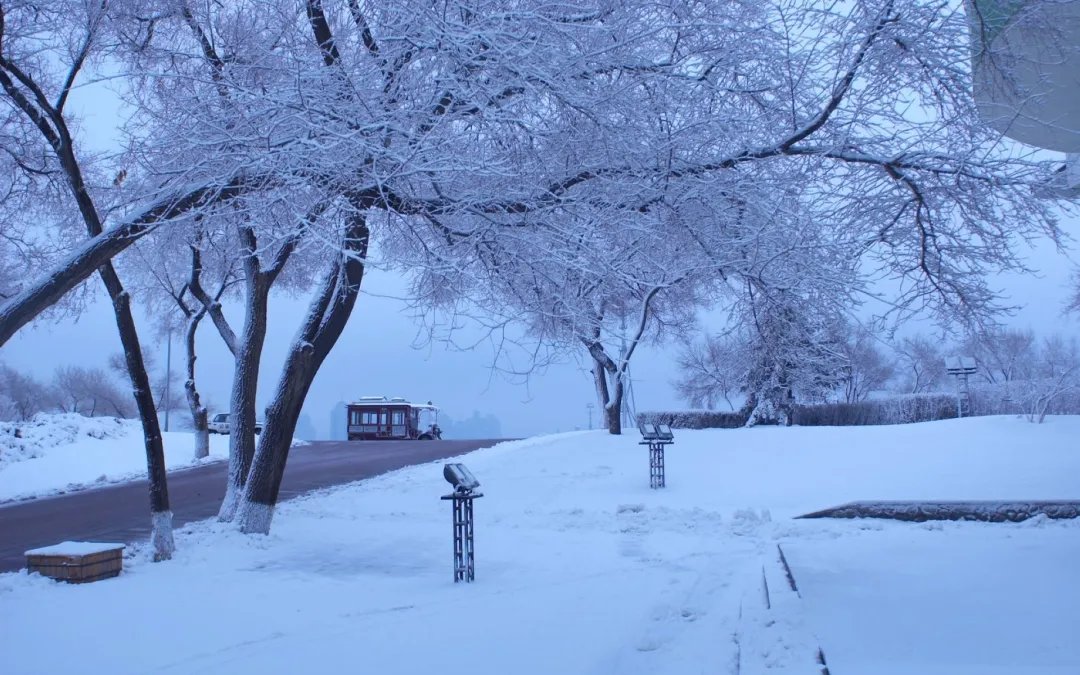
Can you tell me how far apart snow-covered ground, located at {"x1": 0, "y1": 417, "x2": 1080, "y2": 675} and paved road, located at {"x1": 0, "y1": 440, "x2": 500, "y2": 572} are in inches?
89.7

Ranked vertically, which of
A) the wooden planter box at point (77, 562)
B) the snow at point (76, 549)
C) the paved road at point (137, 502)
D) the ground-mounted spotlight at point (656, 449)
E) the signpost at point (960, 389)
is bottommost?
the paved road at point (137, 502)

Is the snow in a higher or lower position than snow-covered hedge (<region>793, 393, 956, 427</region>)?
lower

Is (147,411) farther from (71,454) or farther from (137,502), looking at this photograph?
(71,454)

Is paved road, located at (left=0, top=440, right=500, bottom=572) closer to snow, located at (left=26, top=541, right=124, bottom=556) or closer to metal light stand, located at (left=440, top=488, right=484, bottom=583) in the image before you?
snow, located at (left=26, top=541, right=124, bottom=556)

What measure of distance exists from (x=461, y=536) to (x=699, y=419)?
27.0 metres

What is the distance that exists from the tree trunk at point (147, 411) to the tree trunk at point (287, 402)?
4.21ft

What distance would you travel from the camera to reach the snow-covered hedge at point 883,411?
30.5m

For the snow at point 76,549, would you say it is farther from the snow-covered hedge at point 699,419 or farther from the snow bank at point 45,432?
the snow-covered hedge at point 699,419

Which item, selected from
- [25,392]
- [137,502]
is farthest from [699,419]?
[25,392]

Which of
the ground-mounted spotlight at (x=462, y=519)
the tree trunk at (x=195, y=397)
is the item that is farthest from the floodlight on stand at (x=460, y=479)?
the tree trunk at (x=195, y=397)

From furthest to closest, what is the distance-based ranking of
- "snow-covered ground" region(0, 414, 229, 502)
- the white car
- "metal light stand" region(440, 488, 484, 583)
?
1. the white car
2. "snow-covered ground" region(0, 414, 229, 502)
3. "metal light stand" region(440, 488, 484, 583)

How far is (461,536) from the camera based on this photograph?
8320mm

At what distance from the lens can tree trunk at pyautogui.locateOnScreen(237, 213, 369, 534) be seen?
35.7ft

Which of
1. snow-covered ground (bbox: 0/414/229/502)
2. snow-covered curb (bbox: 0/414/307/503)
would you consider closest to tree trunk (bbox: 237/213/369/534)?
snow-covered curb (bbox: 0/414/307/503)
